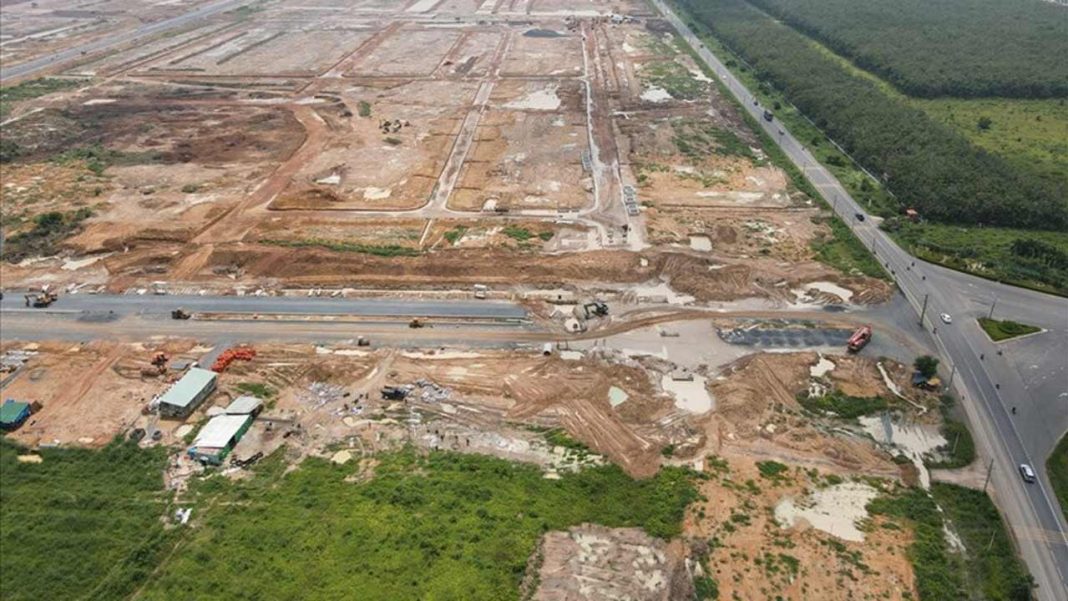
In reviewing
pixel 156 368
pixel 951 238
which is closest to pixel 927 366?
pixel 951 238

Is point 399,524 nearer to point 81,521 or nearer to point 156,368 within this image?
point 81,521

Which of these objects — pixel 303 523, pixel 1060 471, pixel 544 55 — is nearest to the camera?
pixel 303 523

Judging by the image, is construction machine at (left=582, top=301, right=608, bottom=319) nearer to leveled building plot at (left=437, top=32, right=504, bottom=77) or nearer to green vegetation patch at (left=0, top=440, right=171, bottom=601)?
green vegetation patch at (left=0, top=440, right=171, bottom=601)

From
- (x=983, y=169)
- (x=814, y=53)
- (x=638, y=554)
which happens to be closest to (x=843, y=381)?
(x=638, y=554)

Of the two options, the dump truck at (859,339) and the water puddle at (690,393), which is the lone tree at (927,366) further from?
the water puddle at (690,393)

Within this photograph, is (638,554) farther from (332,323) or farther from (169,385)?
(169,385)

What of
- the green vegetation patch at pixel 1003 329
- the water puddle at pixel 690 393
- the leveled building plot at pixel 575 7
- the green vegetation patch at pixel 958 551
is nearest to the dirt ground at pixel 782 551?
the green vegetation patch at pixel 958 551
